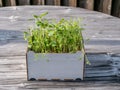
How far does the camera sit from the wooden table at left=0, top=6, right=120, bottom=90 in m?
1.21

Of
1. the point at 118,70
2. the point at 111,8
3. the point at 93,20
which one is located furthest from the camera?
the point at 111,8

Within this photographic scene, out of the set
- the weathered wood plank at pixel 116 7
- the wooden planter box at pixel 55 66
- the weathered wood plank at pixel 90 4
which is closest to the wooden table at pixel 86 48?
the wooden planter box at pixel 55 66

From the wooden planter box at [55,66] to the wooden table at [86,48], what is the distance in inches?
1.2

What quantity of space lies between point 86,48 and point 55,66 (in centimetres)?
38

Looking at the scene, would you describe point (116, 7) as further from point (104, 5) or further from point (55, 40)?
point (55, 40)

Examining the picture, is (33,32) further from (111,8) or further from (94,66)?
(111,8)

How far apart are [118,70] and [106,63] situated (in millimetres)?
76

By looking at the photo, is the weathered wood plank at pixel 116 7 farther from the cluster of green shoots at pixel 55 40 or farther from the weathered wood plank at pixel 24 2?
the cluster of green shoots at pixel 55 40

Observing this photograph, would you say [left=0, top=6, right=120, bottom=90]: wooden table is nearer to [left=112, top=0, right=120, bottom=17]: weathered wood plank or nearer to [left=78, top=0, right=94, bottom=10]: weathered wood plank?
[left=78, top=0, right=94, bottom=10]: weathered wood plank

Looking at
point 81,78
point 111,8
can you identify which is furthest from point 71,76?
point 111,8

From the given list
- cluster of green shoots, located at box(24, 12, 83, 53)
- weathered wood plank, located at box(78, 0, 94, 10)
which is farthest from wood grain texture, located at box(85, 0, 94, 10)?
cluster of green shoots, located at box(24, 12, 83, 53)

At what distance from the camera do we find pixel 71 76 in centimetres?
122

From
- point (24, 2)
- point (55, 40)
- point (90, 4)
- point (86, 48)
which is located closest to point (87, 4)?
point (90, 4)

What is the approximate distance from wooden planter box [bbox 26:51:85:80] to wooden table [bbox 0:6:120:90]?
0.10ft
